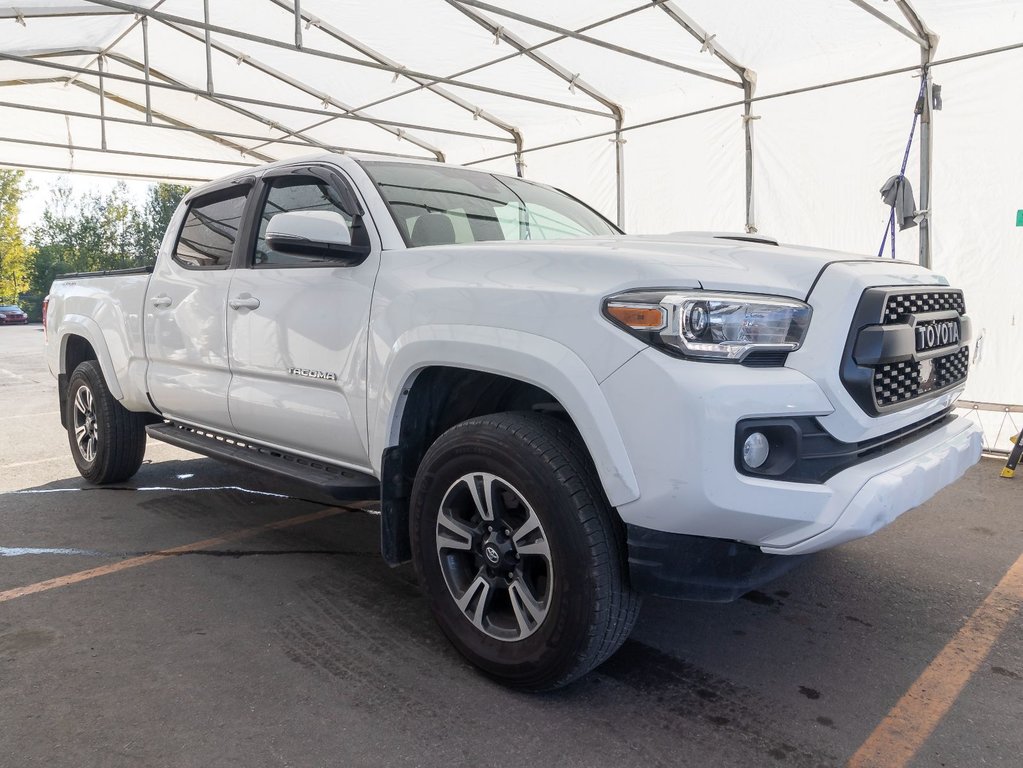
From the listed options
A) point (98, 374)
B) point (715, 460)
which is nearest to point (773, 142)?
point (98, 374)

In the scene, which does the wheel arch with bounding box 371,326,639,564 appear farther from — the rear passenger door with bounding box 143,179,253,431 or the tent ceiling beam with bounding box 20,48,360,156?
the tent ceiling beam with bounding box 20,48,360,156

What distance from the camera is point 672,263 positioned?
2.21m

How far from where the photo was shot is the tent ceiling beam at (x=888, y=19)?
6.91 metres

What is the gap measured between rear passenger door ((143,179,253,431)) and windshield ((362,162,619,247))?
101cm

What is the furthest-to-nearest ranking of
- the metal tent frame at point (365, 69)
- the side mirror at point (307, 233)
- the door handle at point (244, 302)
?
the metal tent frame at point (365, 69)
the door handle at point (244, 302)
the side mirror at point (307, 233)

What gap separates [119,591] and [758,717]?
262 centimetres

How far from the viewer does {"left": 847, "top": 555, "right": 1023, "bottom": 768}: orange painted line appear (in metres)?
2.18

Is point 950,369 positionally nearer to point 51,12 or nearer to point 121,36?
point 51,12

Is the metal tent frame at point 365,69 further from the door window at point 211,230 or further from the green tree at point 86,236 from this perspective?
the green tree at point 86,236

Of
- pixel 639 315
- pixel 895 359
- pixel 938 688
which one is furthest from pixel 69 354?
pixel 938 688

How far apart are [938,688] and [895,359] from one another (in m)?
1.11

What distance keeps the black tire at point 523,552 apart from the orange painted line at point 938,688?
76 centimetres

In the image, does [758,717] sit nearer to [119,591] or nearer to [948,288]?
[948,288]

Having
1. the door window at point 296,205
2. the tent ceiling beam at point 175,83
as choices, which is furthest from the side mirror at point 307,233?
the tent ceiling beam at point 175,83
